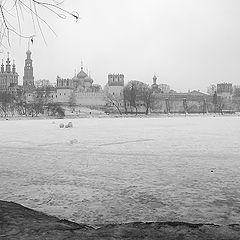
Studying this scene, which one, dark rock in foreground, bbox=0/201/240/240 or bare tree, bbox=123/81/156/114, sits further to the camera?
bare tree, bbox=123/81/156/114

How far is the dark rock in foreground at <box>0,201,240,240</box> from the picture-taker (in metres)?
4.20

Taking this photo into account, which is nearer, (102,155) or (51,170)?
(51,170)

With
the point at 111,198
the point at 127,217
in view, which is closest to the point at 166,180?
the point at 111,198

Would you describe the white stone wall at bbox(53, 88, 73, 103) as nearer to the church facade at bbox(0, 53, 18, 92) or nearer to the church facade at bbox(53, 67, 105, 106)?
the church facade at bbox(53, 67, 105, 106)

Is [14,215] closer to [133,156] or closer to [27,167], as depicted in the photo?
[27,167]

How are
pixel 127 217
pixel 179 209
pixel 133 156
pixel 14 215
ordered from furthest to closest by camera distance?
1. pixel 133 156
2. pixel 179 209
3. pixel 127 217
4. pixel 14 215

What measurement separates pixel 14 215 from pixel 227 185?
4846 millimetres

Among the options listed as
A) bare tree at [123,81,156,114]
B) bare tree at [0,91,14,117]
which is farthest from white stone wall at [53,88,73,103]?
bare tree at [0,91,14,117]

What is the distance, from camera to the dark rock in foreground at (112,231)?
13.8ft

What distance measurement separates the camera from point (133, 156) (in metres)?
→ 13.6

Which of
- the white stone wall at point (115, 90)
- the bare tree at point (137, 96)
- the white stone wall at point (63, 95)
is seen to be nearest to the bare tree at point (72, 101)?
the white stone wall at point (63, 95)

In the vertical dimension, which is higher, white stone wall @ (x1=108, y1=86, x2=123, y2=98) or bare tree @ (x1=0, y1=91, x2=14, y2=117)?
white stone wall @ (x1=108, y1=86, x2=123, y2=98)

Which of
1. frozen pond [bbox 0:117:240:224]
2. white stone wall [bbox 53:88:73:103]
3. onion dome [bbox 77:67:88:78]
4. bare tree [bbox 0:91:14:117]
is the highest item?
onion dome [bbox 77:67:88:78]

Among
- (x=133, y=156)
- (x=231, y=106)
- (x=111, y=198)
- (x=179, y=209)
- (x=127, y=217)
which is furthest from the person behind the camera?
(x=231, y=106)
